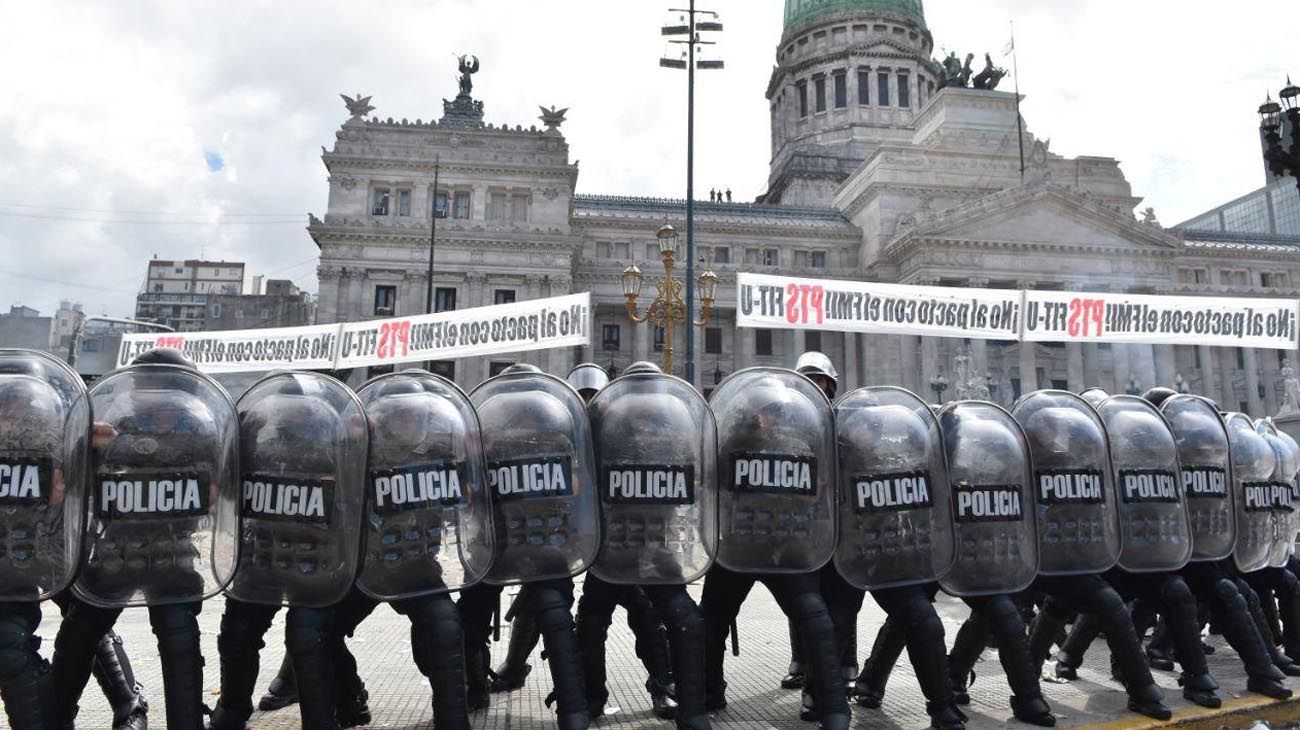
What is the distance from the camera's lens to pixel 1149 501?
20.0 ft

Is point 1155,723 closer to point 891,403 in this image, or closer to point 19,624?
point 891,403

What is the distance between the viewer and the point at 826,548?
5.18 metres

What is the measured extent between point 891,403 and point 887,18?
68.7 m

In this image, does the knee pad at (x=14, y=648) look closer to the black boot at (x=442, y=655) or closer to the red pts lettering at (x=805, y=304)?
the black boot at (x=442, y=655)

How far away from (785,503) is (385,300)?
3560cm

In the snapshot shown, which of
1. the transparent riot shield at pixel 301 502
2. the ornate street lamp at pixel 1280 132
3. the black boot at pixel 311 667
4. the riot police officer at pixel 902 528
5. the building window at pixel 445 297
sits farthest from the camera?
the building window at pixel 445 297

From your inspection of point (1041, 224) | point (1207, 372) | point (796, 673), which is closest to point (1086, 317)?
point (796, 673)

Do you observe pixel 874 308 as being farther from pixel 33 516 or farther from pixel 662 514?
pixel 33 516

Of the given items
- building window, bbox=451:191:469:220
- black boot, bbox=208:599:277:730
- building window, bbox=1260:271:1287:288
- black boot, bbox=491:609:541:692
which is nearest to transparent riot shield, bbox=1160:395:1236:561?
black boot, bbox=491:609:541:692

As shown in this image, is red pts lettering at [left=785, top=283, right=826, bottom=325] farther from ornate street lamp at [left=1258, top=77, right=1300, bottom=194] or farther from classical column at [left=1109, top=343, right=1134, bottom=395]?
classical column at [left=1109, top=343, right=1134, bottom=395]

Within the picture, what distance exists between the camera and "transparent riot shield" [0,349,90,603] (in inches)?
160

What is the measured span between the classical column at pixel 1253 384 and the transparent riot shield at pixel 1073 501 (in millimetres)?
48345

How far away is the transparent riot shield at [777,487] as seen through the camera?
5.15m

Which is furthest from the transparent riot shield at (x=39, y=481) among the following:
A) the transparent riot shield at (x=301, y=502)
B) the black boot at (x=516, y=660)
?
the black boot at (x=516, y=660)
